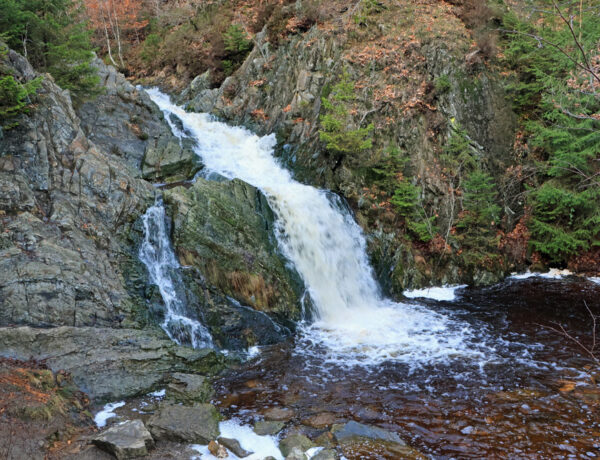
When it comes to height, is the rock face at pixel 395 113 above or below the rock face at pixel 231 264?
above

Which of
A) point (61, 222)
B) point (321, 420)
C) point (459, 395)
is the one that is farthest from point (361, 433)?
point (61, 222)

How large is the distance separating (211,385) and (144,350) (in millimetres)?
1403

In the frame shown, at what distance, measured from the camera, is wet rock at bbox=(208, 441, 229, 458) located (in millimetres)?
5309

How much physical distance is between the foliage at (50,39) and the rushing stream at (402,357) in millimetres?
4384

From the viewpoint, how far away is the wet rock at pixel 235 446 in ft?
17.7

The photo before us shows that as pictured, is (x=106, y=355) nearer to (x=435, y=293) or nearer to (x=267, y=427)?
(x=267, y=427)

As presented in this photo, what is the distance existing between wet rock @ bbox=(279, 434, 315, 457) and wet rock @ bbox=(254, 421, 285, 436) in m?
0.32

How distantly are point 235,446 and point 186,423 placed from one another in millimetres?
815

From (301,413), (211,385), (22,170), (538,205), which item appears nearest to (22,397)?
(211,385)

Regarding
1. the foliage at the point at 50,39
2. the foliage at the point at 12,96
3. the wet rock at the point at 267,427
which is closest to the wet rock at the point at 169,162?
the foliage at the point at 50,39

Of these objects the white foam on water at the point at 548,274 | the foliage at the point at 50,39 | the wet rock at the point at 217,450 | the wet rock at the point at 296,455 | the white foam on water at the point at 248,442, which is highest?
the foliage at the point at 50,39

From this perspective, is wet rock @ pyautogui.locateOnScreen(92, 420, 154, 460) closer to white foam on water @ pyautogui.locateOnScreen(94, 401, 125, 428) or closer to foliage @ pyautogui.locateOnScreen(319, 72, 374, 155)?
white foam on water @ pyautogui.locateOnScreen(94, 401, 125, 428)

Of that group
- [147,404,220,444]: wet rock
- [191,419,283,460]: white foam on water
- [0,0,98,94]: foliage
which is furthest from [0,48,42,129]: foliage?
[191,419,283,460]: white foam on water

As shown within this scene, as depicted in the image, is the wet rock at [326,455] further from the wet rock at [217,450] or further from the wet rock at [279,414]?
the wet rock at [217,450]
